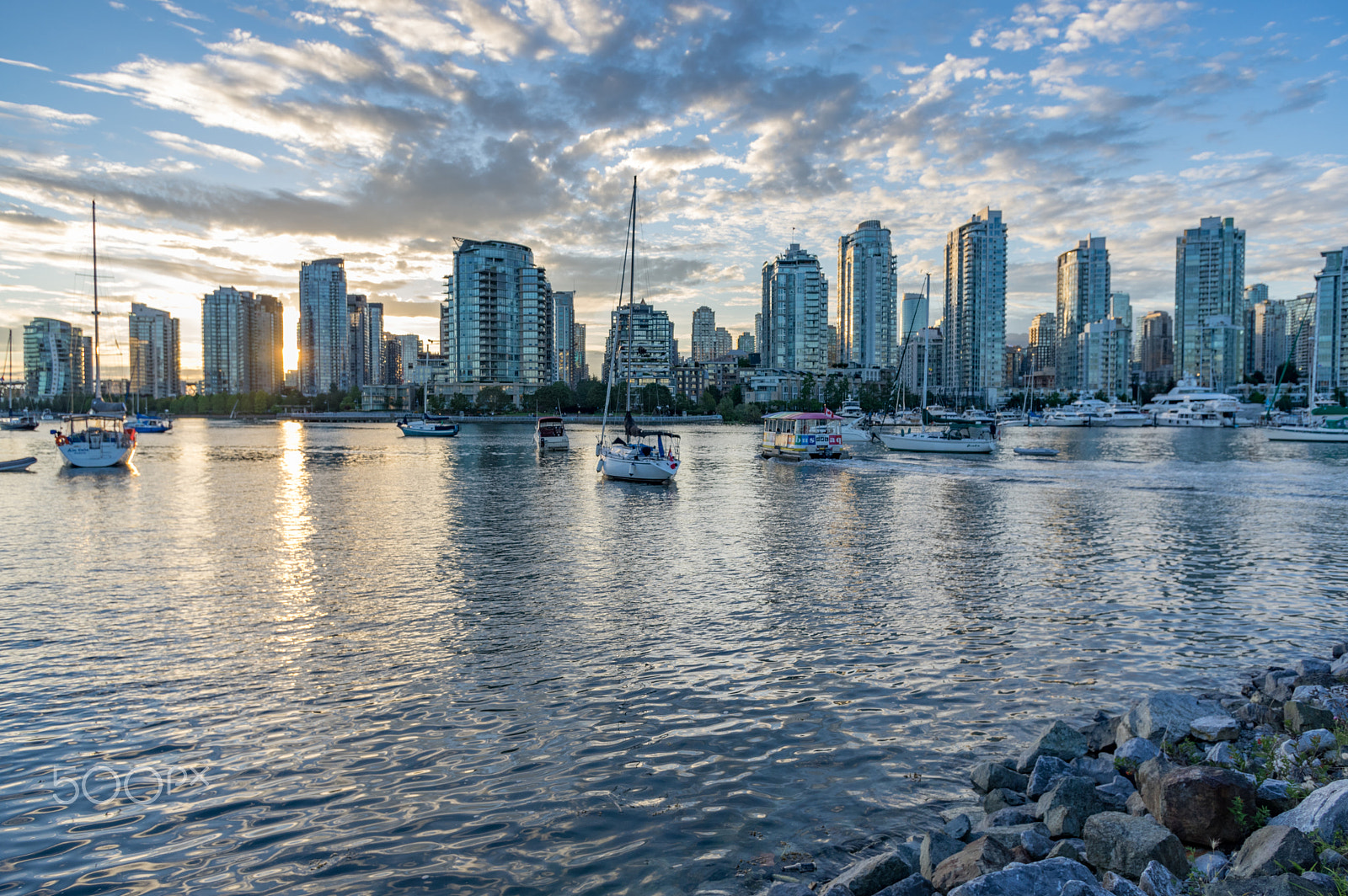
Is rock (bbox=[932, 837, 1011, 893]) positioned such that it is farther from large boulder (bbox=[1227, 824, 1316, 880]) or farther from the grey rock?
large boulder (bbox=[1227, 824, 1316, 880])

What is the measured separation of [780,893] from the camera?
664 cm

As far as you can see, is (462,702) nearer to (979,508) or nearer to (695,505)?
(695,505)

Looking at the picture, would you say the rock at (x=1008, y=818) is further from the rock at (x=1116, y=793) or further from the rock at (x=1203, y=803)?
the rock at (x=1203, y=803)

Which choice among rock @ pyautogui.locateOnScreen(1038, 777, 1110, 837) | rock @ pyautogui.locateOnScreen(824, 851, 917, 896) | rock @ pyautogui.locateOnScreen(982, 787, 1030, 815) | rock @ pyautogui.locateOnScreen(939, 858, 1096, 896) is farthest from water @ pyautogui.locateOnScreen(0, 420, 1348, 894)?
rock @ pyautogui.locateOnScreen(939, 858, 1096, 896)

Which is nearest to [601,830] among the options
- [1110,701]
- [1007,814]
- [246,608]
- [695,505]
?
[1007,814]

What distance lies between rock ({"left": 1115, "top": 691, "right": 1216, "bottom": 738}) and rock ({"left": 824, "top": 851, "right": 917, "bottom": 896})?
4.58 metres

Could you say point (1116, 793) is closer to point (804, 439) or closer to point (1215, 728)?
point (1215, 728)

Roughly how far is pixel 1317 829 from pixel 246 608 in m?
19.3

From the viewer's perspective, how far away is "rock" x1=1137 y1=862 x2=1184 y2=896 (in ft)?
19.7

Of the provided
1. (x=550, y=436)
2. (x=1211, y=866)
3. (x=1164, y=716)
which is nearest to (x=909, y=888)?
(x=1211, y=866)

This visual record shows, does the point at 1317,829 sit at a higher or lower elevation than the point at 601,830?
higher

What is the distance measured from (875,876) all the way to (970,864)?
822mm

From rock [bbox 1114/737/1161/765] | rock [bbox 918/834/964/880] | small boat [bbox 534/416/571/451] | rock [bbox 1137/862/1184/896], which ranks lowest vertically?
rock [bbox 918/834/964/880]

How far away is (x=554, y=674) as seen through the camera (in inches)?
520
